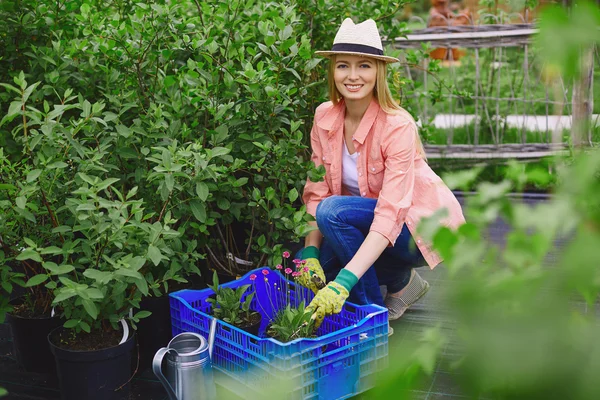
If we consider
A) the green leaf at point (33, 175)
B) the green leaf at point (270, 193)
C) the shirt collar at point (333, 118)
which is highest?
the shirt collar at point (333, 118)

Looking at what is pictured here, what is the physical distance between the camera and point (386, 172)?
258 cm

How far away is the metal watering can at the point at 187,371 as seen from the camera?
205cm

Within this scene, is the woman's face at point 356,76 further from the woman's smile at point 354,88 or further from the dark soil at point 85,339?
the dark soil at point 85,339

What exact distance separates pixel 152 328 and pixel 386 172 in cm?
105

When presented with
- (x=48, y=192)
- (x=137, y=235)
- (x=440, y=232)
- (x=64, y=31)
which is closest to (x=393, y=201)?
(x=137, y=235)

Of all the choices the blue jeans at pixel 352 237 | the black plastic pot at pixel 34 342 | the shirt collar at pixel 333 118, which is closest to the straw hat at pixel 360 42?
the shirt collar at pixel 333 118

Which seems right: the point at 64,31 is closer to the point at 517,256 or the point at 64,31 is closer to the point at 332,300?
the point at 332,300

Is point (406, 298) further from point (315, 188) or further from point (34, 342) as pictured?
point (34, 342)

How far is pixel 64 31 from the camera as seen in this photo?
110 inches

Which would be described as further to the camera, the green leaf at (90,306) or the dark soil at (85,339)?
the dark soil at (85,339)

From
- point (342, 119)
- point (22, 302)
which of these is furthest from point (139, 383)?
point (342, 119)

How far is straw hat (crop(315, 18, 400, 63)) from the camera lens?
256cm

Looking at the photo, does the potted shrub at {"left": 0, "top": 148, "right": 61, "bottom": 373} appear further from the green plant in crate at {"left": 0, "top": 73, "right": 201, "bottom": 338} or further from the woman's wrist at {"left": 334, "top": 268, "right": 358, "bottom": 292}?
the woman's wrist at {"left": 334, "top": 268, "right": 358, "bottom": 292}

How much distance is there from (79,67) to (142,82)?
9.5 inches
